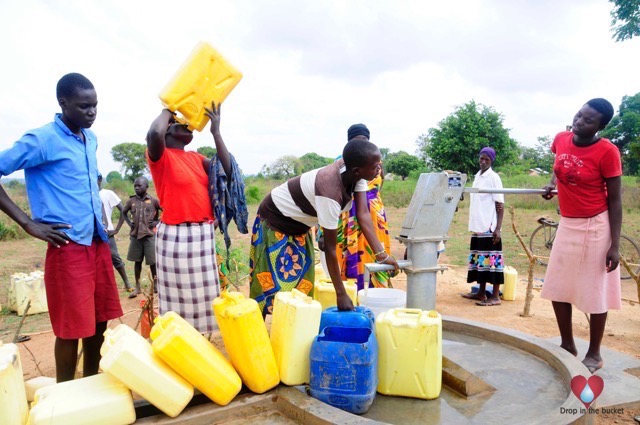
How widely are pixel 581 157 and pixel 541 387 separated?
1.29 m

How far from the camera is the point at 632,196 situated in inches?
560

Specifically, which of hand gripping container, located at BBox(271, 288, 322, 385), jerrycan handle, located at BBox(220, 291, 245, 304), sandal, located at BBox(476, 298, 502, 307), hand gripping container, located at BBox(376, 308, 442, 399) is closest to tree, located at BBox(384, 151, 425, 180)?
sandal, located at BBox(476, 298, 502, 307)

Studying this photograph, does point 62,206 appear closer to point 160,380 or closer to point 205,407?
point 160,380

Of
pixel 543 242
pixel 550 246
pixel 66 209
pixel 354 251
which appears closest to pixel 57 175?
pixel 66 209

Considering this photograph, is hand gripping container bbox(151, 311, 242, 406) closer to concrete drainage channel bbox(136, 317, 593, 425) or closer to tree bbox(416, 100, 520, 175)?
concrete drainage channel bbox(136, 317, 593, 425)

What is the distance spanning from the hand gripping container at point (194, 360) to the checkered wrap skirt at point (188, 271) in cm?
44

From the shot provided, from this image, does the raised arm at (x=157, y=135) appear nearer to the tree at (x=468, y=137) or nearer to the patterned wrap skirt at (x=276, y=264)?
the patterned wrap skirt at (x=276, y=264)

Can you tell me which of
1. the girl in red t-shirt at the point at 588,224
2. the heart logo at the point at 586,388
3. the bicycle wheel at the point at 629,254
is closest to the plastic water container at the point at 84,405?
the heart logo at the point at 586,388

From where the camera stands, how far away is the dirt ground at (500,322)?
12.3ft

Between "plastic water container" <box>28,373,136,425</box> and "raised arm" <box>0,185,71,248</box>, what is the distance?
626mm

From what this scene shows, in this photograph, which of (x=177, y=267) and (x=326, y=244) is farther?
(x=177, y=267)

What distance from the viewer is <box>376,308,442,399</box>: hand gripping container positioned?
7.51ft

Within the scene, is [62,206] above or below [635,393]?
above

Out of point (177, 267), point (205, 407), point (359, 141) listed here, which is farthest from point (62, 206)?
point (359, 141)
